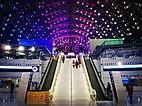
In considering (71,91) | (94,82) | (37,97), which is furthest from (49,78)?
(37,97)

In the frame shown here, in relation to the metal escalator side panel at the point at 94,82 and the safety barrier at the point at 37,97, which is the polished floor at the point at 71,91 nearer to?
the safety barrier at the point at 37,97

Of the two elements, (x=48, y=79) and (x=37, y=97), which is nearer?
(x=37, y=97)

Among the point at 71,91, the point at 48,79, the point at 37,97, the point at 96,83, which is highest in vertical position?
the point at 48,79

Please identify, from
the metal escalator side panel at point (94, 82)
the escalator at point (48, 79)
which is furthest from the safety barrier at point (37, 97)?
the metal escalator side panel at point (94, 82)

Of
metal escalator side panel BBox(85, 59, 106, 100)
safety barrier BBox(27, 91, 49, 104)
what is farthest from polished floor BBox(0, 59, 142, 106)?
metal escalator side panel BBox(85, 59, 106, 100)

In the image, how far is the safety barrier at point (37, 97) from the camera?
1747 cm

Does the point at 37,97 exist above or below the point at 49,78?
below

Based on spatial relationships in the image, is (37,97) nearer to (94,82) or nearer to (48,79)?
(48,79)

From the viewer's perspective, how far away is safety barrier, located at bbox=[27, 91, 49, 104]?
17.5 m

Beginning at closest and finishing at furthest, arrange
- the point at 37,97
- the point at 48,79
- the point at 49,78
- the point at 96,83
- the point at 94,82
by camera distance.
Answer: the point at 37,97
the point at 96,83
the point at 94,82
the point at 48,79
the point at 49,78

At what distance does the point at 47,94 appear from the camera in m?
17.9

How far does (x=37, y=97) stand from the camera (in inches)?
702

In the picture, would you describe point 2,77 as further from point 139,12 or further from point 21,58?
point 139,12

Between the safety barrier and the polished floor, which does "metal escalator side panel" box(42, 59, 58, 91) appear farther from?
the safety barrier
